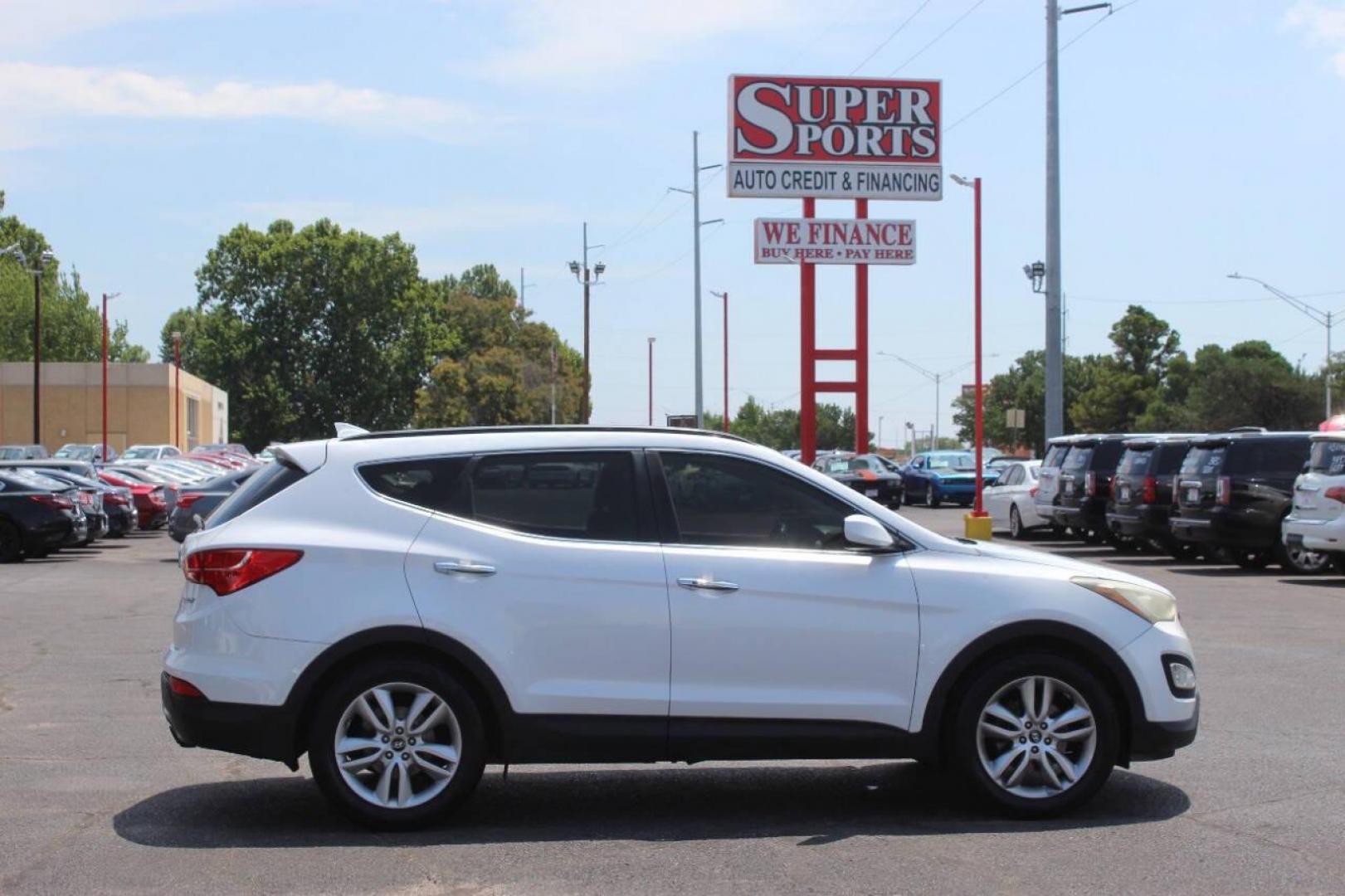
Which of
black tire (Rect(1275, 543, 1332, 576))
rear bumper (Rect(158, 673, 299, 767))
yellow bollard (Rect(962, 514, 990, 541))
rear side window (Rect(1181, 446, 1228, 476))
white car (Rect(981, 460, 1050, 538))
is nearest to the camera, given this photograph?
rear bumper (Rect(158, 673, 299, 767))

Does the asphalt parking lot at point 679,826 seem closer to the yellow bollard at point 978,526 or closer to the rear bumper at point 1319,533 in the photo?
the rear bumper at point 1319,533

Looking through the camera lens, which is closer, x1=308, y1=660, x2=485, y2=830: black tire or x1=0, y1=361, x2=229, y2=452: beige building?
x1=308, y1=660, x2=485, y2=830: black tire

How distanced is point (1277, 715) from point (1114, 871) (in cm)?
422

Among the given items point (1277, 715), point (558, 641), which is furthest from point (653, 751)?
point (1277, 715)

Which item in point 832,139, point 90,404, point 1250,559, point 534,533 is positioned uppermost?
point 832,139

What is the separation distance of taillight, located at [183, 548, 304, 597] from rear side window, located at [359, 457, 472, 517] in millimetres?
493

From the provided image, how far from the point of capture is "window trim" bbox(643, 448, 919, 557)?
7227 mm

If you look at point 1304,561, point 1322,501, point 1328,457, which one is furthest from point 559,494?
point 1304,561

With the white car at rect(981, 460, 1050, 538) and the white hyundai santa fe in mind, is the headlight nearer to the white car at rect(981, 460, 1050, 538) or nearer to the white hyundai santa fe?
the white hyundai santa fe

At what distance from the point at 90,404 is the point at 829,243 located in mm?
56213

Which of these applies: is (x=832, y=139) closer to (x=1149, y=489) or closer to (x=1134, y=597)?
(x=1149, y=489)

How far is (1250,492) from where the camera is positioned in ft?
72.1

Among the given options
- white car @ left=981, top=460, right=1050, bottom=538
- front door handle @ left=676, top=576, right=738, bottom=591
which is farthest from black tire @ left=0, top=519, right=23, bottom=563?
front door handle @ left=676, top=576, right=738, bottom=591

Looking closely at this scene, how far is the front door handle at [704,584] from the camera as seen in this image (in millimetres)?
7074
